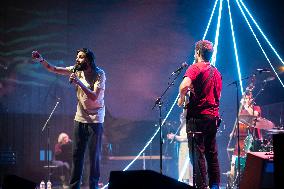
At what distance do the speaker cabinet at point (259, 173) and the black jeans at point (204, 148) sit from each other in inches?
31.6

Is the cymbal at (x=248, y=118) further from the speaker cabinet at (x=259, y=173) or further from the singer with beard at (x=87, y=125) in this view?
the speaker cabinet at (x=259, y=173)

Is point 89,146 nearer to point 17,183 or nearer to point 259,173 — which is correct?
point 17,183

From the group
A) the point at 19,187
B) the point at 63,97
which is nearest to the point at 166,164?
the point at 63,97

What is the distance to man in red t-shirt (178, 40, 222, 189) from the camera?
17.5 ft

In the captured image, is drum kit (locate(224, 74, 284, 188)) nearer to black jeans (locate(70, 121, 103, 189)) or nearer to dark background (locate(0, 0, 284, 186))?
dark background (locate(0, 0, 284, 186))

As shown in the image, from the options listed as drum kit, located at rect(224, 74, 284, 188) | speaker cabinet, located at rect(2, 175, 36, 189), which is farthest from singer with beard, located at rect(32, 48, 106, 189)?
drum kit, located at rect(224, 74, 284, 188)

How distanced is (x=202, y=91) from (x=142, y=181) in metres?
2.54

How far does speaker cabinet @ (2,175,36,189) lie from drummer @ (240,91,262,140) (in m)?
5.11

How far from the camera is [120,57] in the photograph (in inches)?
435

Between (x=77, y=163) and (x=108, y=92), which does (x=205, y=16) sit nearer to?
(x=108, y=92)

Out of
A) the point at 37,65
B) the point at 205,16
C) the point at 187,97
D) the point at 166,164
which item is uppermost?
the point at 205,16

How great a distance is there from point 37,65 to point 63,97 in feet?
3.33

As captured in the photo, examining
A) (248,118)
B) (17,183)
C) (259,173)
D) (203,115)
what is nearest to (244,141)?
(248,118)

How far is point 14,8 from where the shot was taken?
10539 mm
